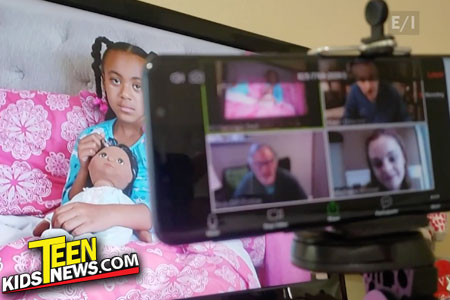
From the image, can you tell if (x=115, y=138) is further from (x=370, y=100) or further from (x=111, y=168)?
(x=370, y=100)

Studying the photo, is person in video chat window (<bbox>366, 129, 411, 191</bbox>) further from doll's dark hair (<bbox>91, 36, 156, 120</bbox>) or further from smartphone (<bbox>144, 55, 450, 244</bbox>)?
doll's dark hair (<bbox>91, 36, 156, 120</bbox>)

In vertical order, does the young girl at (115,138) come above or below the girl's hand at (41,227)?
above

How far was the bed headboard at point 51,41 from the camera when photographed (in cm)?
84

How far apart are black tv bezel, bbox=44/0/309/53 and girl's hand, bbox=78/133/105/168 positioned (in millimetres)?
236

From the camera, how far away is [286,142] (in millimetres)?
453

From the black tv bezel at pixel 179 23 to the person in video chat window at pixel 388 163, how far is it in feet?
2.07

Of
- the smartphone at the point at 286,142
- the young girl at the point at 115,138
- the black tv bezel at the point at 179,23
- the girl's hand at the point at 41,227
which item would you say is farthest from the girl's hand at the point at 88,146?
the smartphone at the point at 286,142

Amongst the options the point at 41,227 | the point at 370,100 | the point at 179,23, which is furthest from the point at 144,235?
the point at 370,100

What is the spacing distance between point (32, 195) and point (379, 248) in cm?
59

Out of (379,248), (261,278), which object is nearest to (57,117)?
(261,278)

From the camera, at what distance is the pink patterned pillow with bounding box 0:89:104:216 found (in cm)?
80

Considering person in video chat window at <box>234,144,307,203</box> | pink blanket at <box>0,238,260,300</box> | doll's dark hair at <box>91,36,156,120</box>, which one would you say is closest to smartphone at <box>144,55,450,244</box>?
person in video chat window at <box>234,144,307,203</box>

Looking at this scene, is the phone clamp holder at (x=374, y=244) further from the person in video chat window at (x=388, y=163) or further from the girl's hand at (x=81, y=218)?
the girl's hand at (x=81, y=218)

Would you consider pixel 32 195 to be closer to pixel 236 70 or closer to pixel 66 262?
pixel 66 262
